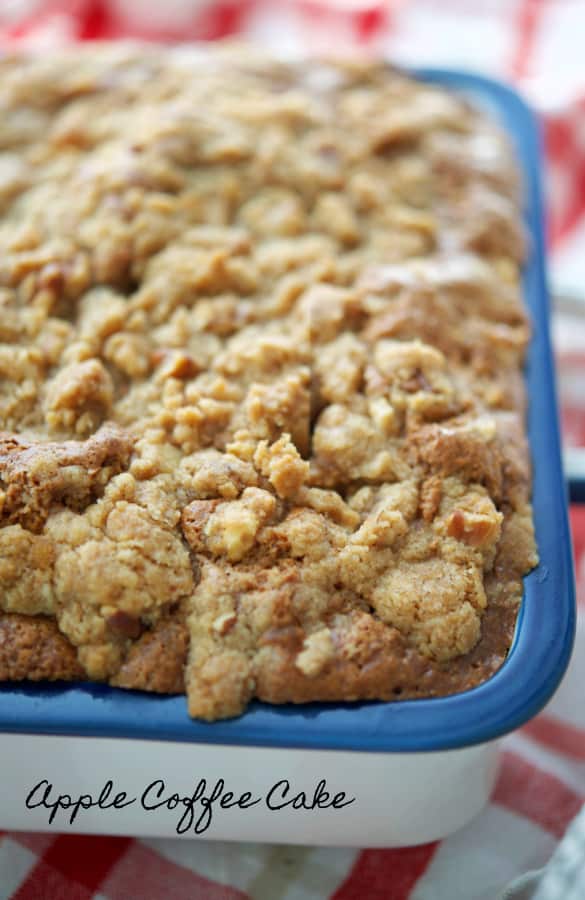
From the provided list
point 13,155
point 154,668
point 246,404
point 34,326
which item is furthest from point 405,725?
point 13,155

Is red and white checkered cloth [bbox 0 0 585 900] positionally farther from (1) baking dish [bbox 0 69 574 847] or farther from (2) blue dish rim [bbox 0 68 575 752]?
(2) blue dish rim [bbox 0 68 575 752]

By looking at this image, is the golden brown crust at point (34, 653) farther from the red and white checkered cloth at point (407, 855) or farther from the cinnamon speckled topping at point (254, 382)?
the red and white checkered cloth at point (407, 855)

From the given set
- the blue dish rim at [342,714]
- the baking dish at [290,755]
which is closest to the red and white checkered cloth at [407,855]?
the baking dish at [290,755]

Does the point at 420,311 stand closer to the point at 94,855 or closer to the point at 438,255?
the point at 438,255

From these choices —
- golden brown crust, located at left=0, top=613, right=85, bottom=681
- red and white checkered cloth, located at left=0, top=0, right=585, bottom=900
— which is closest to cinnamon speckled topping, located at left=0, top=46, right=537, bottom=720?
golden brown crust, located at left=0, top=613, right=85, bottom=681

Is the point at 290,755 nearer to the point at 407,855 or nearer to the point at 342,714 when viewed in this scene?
the point at 342,714
